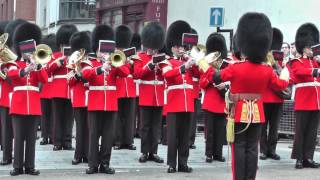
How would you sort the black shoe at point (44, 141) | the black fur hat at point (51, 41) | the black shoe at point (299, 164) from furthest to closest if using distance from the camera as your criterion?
the black fur hat at point (51, 41) → the black shoe at point (44, 141) → the black shoe at point (299, 164)

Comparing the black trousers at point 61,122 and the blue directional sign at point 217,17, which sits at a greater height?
the blue directional sign at point 217,17

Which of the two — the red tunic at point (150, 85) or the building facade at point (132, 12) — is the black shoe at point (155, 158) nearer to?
the red tunic at point (150, 85)

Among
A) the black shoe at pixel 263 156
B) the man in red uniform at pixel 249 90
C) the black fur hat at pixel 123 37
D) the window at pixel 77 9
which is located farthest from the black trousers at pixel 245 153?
the window at pixel 77 9

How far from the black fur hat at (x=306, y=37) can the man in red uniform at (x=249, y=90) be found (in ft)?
7.91

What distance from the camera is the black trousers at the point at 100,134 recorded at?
8852mm

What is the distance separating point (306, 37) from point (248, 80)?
290cm

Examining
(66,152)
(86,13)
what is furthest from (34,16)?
(66,152)

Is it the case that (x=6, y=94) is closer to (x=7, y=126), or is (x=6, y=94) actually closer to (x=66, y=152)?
(x=7, y=126)

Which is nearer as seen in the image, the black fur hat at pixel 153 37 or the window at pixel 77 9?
the black fur hat at pixel 153 37

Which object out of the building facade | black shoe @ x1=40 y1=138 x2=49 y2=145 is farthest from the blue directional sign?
the building facade

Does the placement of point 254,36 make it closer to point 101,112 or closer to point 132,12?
point 101,112

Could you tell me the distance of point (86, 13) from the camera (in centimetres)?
3397

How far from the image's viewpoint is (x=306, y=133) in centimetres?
968

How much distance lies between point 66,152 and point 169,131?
2.46 metres
